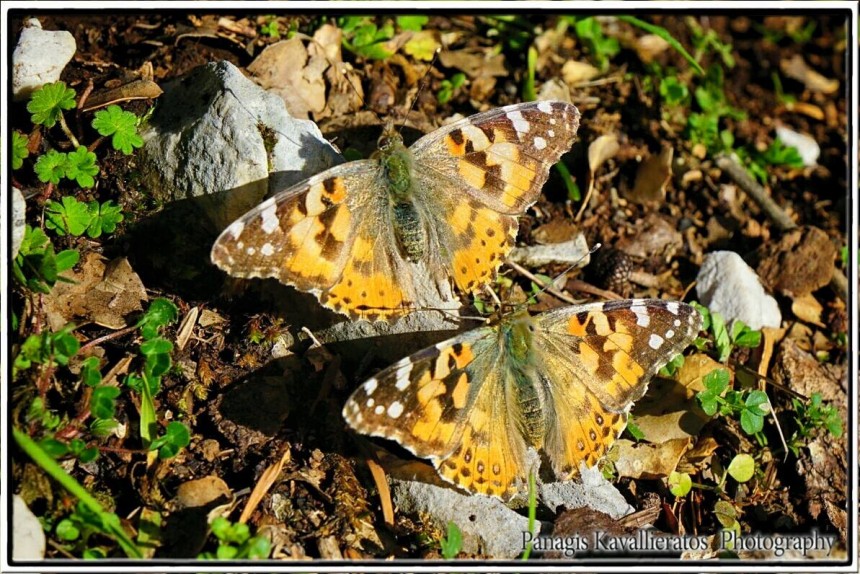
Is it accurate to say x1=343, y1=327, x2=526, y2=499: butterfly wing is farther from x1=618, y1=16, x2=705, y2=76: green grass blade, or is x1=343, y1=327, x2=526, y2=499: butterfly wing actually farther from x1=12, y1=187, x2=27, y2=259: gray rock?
x1=618, y1=16, x2=705, y2=76: green grass blade

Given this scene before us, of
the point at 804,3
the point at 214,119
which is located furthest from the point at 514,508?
the point at 804,3

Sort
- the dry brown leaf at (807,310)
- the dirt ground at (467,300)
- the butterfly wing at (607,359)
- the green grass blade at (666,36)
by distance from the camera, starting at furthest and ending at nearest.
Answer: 1. the green grass blade at (666,36)
2. the dry brown leaf at (807,310)
3. the butterfly wing at (607,359)
4. the dirt ground at (467,300)

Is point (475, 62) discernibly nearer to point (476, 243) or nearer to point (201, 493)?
point (476, 243)

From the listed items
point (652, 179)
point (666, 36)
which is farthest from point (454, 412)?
point (666, 36)

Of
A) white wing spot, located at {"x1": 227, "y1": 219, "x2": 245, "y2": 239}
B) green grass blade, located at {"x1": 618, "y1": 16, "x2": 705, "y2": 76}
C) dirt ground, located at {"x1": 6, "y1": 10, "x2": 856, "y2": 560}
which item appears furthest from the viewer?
green grass blade, located at {"x1": 618, "y1": 16, "x2": 705, "y2": 76}

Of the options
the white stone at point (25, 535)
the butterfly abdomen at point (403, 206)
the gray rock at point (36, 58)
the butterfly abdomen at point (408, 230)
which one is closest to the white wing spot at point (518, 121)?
the butterfly abdomen at point (403, 206)

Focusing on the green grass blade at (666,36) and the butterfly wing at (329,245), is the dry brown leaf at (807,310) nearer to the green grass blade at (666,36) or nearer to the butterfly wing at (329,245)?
the green grass blade at (666,36)

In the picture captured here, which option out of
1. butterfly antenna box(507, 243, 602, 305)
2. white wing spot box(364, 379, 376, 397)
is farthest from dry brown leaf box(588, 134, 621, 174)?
white wing spot box(364, 379, 376, 397)
